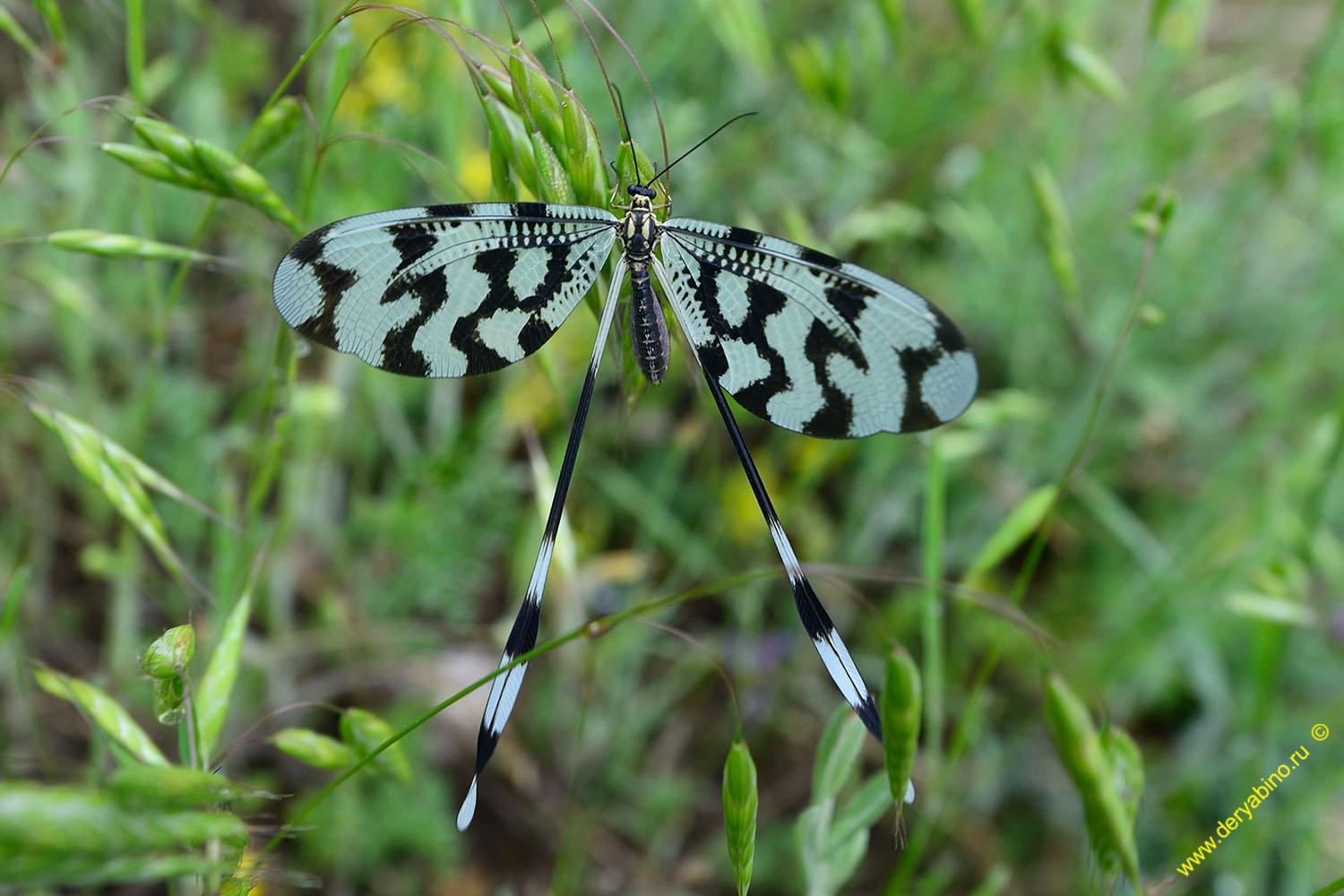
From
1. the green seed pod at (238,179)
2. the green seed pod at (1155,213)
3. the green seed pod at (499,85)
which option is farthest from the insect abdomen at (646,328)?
the green seed pod at (1155,213)

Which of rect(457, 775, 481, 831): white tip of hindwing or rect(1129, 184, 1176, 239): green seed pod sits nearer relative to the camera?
rect(457, 775, 481, 831): white tip of hindwing

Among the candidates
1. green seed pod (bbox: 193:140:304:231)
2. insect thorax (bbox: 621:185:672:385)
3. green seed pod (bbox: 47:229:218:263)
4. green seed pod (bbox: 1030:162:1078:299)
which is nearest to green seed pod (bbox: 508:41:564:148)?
insect thorax (bbox: 621:185:672:385)

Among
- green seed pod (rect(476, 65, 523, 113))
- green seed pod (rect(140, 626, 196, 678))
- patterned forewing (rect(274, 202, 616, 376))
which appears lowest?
green seed pod (rect(140, 626, 196, 678))

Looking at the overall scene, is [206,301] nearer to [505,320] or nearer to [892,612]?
[505,320]

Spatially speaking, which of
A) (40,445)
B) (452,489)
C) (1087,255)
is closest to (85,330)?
(40,445)

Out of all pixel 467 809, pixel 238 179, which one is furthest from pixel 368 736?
pixel 238 179

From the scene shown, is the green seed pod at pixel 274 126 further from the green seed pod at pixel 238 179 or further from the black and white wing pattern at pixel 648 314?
the black and white wing pattern at pixel 648 314

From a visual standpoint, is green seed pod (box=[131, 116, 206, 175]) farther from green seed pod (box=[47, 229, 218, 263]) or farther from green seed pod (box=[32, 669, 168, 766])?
green seed pod (box=[32, 669, 168, 766])

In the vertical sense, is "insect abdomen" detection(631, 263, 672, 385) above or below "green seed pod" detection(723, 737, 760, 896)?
above

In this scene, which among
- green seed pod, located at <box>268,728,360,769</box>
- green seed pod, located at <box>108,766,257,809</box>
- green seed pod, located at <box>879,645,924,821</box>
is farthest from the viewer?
green seed pod, located at <box>268,728,360,769</box>
